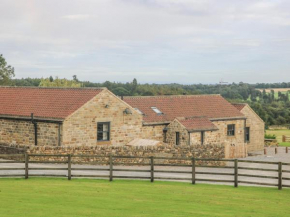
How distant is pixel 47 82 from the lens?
90.2 m

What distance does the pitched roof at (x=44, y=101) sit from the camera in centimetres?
3703

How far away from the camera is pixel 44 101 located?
39875 millimetres

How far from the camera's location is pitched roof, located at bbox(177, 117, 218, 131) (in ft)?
137

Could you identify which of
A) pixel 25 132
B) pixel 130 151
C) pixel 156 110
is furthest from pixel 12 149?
pixel 156 110

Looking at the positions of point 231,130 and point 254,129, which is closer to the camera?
point 231,130

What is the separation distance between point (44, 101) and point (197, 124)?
1191 cm

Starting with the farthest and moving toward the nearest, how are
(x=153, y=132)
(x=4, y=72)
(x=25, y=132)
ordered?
(x=4, y=72), (x=153, y=132), (x=25, y=132)

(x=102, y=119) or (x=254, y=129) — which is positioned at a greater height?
(x=102, y=119)

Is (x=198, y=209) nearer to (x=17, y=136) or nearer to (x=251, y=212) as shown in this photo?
(x=251, y=212)

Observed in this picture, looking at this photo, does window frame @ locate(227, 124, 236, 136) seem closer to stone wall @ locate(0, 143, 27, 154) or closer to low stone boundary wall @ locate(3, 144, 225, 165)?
low stone boundary wall @ locate(3, 144, 225, 165)

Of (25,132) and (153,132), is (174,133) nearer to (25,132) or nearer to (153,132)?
(153,132)

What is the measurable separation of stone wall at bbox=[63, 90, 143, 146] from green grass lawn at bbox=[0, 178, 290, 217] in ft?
37.5

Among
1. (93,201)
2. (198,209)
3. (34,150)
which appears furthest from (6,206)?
(34,150)

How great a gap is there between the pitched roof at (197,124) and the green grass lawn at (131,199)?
58.0ft
